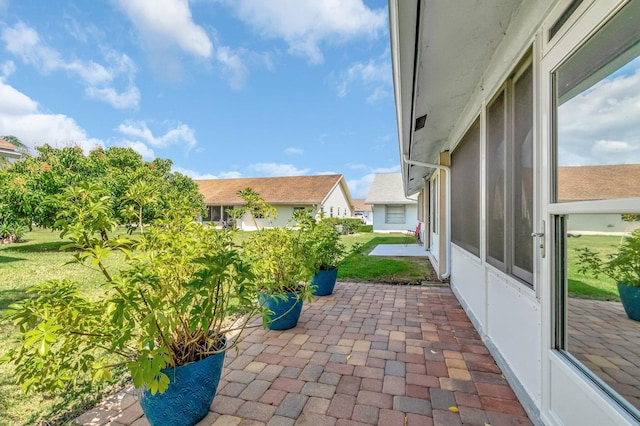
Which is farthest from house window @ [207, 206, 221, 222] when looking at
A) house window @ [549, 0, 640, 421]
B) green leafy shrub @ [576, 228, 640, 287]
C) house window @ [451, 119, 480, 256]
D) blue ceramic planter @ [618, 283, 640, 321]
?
blue ceramic planter @ [618, 283, 640, 321]

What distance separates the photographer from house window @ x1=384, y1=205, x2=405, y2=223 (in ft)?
70.9

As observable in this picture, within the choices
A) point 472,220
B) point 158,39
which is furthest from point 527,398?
point 158,39

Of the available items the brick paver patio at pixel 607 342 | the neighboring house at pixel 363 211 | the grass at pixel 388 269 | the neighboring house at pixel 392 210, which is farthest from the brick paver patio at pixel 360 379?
the neighboring house at pixel 363 211

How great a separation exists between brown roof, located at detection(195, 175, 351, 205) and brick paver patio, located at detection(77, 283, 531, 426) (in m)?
18.7

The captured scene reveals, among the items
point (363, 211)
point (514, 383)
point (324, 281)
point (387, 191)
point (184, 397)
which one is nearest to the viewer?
point (184, 397)

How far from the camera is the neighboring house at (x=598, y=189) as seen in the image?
47.9 inches

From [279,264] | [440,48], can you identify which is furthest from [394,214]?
[440,48]

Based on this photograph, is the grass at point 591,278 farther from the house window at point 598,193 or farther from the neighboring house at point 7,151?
the neighboring house at point 7,151

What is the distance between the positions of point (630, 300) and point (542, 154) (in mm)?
858

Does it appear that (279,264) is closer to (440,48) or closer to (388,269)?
(440,48)

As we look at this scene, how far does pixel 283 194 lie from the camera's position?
2420cm

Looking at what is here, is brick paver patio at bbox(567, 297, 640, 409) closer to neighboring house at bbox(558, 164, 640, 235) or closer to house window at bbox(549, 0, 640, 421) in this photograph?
house window at bbox(549, 0, 640, 421)

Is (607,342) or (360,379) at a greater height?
(607,342)

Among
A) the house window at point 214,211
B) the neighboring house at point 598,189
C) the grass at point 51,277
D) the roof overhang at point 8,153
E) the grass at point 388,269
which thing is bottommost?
the grass at point 51,277
